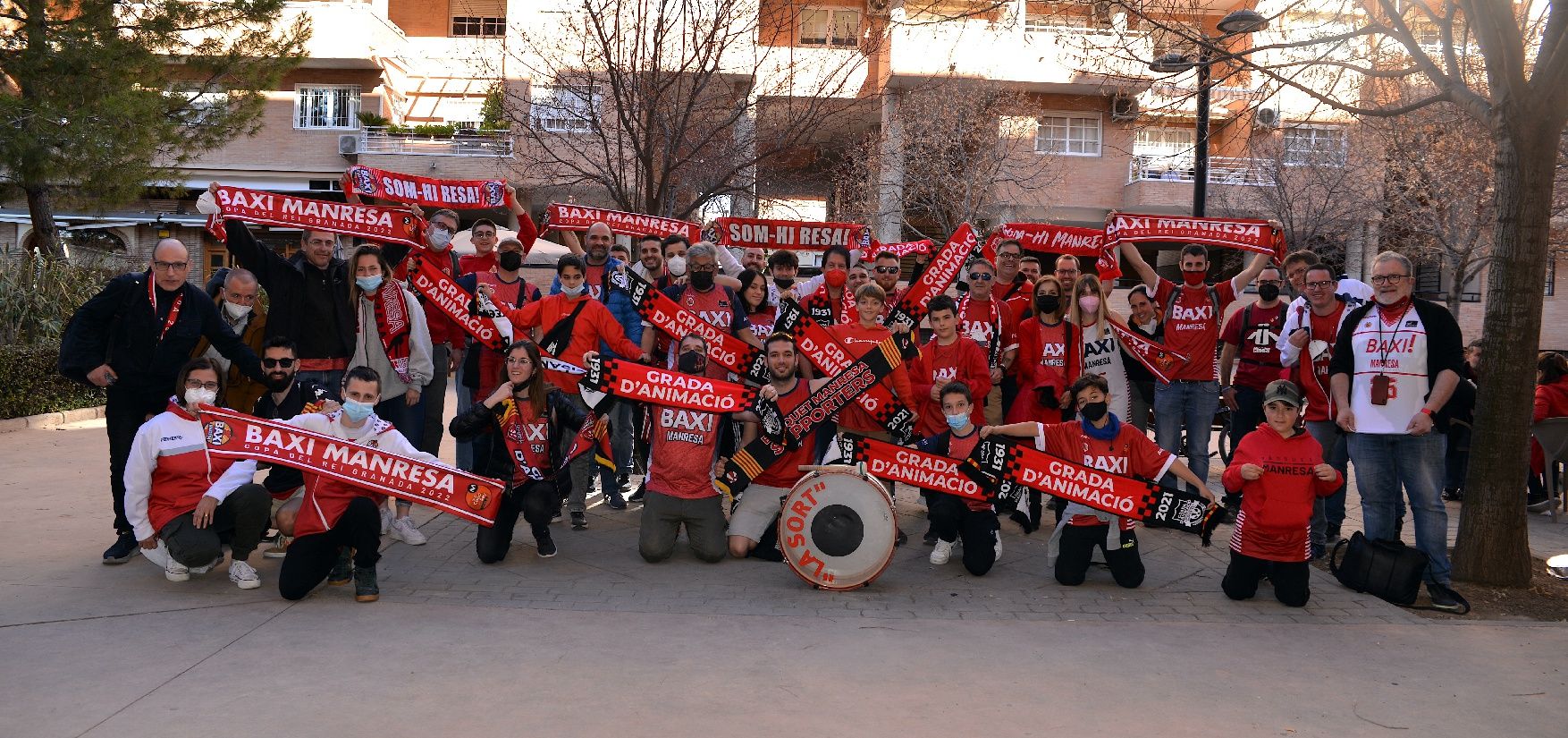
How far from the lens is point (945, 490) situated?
24.2 ft

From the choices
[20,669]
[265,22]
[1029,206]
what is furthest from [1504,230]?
[1029,206]

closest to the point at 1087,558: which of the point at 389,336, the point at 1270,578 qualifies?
the point at 1270,578

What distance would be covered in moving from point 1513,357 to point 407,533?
7.23m

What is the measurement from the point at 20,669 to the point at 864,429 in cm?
539

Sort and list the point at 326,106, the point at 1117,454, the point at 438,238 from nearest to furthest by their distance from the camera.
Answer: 1. the point at 1117,454
2. the point at 438,238
3. the point at 326,106

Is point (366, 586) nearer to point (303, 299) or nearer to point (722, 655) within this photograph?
point (722, 655)

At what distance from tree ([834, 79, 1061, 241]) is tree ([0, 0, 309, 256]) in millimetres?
13302

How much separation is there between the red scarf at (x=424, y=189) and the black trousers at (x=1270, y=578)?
6.38 metres

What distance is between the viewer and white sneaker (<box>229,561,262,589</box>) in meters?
6.60

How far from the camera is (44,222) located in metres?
19.5

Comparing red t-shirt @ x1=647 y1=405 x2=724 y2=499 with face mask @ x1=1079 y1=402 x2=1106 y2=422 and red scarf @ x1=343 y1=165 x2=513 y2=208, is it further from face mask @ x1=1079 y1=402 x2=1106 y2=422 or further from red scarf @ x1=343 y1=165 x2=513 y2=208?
red scarf @ x1=343 y1=165 x2=513 y2=208

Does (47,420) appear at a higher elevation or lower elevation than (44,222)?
lower

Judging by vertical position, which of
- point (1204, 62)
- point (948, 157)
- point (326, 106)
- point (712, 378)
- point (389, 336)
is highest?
point (326, 106)

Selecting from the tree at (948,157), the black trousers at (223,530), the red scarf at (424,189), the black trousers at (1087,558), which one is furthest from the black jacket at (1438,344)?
the tree at (948,157)
